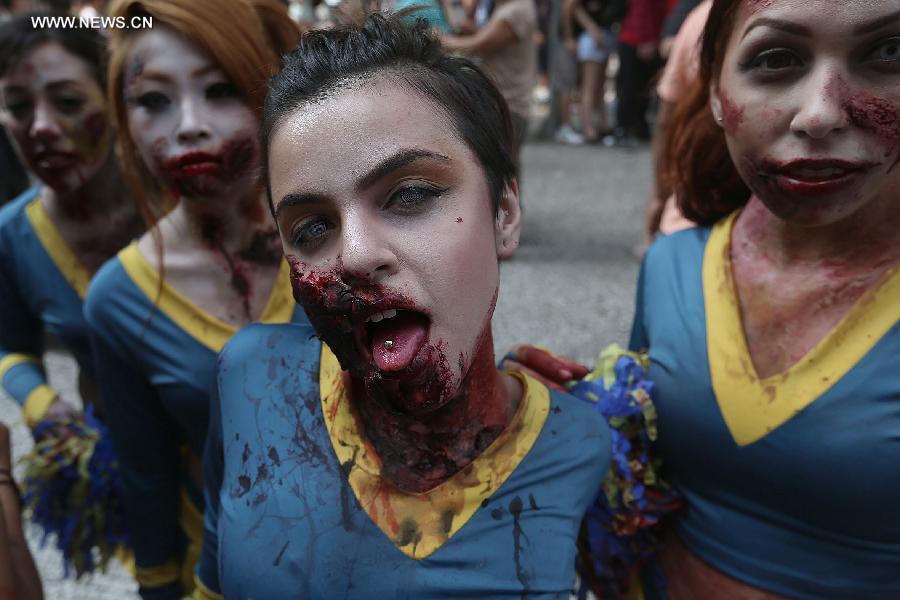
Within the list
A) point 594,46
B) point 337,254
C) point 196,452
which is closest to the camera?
point 337,254

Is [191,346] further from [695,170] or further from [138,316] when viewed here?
[695,170]

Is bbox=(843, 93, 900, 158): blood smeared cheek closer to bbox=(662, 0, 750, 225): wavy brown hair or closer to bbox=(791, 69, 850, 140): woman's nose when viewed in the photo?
bbox=(791, 69, 850, 140): woman's nose

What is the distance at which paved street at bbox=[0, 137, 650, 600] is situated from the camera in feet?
13.4

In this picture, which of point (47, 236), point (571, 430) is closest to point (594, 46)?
point (47, 236)

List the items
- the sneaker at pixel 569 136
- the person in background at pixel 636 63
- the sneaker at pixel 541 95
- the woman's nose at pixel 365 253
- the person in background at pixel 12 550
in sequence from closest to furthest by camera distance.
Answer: the woman's nose at pixel 365 253 → the person in background at pixel 12 550 → the person in background at pixel 636 63 → the sneaker at pixel 569 136 → the sneaker at pixel 541 95

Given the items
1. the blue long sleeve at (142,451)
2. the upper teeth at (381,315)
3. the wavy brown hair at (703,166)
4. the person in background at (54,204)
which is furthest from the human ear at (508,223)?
the person in background at (54,204)

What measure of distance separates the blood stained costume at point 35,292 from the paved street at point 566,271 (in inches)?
35.8

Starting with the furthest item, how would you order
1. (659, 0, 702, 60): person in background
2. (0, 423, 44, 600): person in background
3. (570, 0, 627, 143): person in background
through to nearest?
(570, 0, 627, 143): person in background < (659, 0, 702, 60): person in background < (0, 423, 44, 600): person in background

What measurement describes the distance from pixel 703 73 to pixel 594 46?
7.48m

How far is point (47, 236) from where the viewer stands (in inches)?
83.0

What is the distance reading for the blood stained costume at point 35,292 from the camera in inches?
82.8

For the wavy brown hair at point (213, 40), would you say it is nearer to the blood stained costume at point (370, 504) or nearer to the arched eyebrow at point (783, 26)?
the blood stained costume at point (370, 504)

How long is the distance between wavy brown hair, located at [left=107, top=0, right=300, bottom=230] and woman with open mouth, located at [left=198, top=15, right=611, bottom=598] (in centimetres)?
48

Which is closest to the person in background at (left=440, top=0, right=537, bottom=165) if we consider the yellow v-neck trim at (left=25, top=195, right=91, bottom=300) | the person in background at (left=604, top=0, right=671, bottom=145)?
the person in background at (left=604, top=0, right=671, bottom=145)
